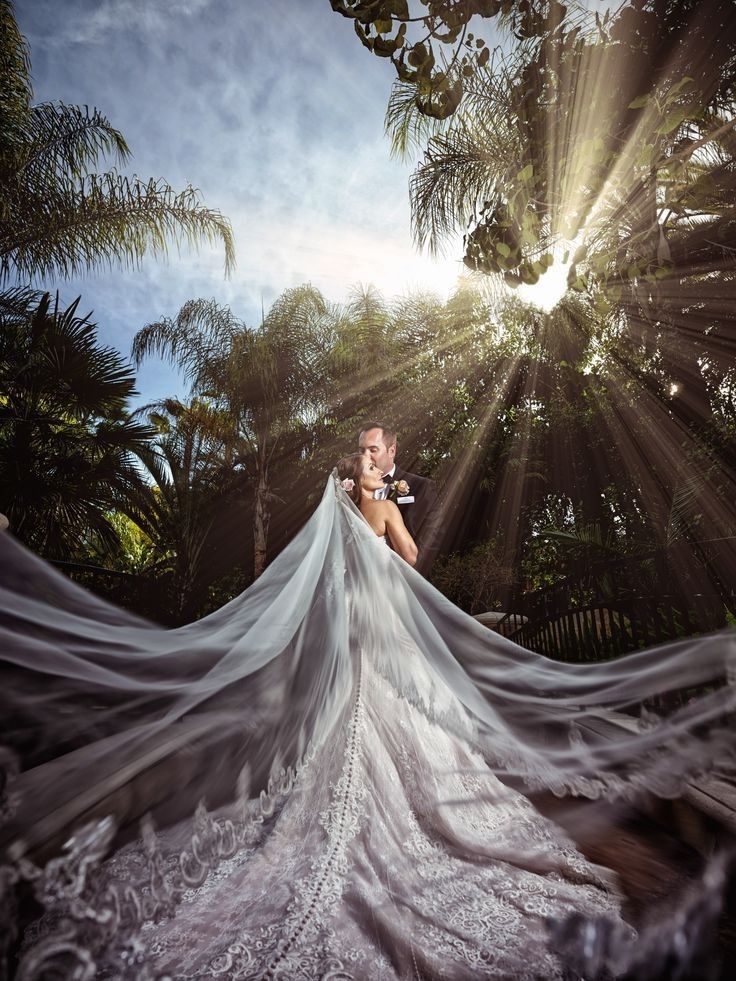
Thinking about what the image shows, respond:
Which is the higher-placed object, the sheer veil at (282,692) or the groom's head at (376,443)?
the groom's head at (376,443)

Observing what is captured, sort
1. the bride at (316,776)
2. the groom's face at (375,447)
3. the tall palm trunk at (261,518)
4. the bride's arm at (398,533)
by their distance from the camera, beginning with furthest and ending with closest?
the tall palm trunk at (261,518), the groom's face at (375,447), the bride's arm at (398,533), the bride at (316,776)

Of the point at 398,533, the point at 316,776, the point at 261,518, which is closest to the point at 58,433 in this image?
the point at 261,518

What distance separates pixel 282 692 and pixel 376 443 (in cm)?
186

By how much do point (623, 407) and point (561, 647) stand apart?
5085mm

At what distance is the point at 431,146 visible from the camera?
24.3 feet

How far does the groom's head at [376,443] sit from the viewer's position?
358cm

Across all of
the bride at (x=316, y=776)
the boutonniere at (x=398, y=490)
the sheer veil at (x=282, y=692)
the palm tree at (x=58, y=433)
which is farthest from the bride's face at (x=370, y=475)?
the palm tree at (x=58, y=433)

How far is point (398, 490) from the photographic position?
12.0ft

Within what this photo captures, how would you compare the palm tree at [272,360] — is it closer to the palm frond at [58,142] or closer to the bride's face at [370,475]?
the palm frond at [58,142]

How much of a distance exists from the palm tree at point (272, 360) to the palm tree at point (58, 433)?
4102mm

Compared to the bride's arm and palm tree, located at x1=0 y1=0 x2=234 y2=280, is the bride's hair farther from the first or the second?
palm tree, located at x1=0 y1=0 x2=234 y2=280

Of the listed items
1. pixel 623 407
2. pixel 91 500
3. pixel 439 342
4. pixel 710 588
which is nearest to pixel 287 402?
pixel 439 342

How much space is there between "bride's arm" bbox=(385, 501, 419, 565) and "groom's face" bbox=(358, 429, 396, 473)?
1.12ft

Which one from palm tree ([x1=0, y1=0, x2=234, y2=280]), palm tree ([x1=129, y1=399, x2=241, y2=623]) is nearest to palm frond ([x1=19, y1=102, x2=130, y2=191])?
palm tree ([x1=0, y1=0, x2=234, y2=280])
